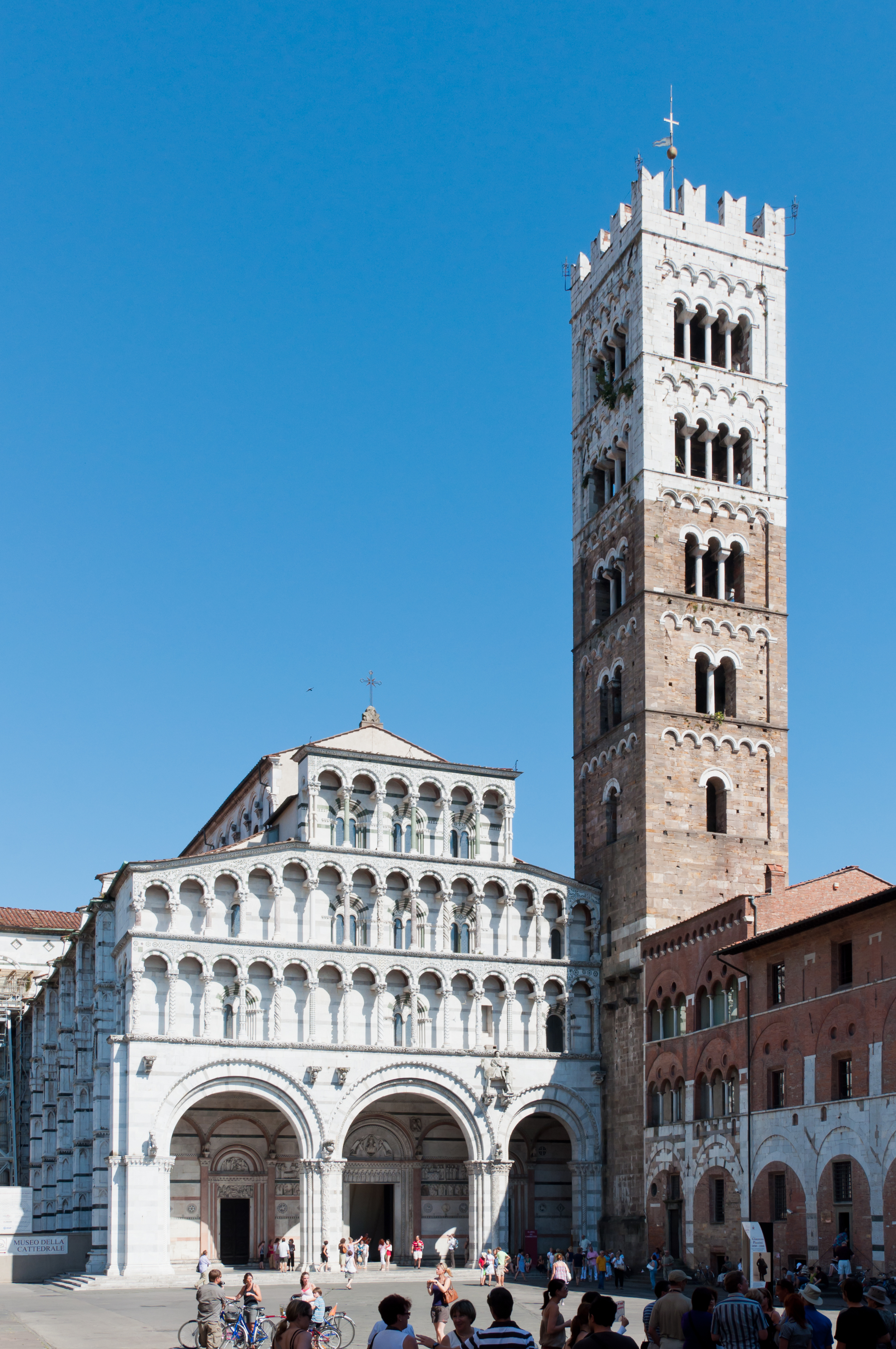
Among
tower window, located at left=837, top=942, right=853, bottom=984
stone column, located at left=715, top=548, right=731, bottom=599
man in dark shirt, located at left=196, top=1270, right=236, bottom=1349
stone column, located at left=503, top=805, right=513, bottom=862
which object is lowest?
man in dark shirt, located at left=196, top=1270, right=236, bottom=1349

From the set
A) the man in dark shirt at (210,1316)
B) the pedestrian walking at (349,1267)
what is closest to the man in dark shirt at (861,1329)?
the man in dark shirt at (210,1316)

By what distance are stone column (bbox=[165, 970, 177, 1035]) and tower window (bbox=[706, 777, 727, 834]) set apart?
16368 millimetres

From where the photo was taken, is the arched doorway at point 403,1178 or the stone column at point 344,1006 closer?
the stone column at point 344,1006

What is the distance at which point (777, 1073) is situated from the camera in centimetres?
3653

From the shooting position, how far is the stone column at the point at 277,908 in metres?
43.9

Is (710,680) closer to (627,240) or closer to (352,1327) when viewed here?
(627,240)

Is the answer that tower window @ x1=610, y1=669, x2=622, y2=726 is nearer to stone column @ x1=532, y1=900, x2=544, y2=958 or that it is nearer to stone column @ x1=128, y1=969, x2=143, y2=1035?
stone column @ x1=532, y1=900, x2=544, y2=958

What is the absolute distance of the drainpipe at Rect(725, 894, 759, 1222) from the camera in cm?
3681

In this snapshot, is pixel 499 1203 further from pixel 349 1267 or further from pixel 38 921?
pixel 38 921

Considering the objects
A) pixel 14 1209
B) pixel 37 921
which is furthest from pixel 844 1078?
pixel 37 921

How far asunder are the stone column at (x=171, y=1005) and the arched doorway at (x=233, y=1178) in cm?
385

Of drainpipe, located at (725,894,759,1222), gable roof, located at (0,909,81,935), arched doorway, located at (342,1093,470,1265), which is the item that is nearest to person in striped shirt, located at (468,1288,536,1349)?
drainpipe, located at (725,894,759,1222)

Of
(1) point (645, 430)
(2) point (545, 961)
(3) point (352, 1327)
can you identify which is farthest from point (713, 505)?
(3) point (352, 1327)

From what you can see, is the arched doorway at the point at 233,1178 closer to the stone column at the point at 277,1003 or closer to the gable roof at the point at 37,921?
the stone column at the point at 277,1003
